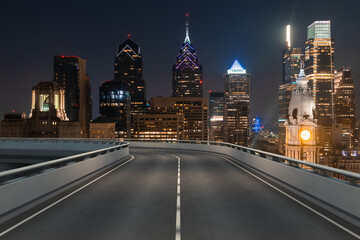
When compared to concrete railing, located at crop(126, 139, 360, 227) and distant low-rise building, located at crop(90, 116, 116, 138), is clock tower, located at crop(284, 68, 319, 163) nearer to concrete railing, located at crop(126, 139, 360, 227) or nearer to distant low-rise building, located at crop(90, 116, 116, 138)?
concrete railing, located at crop(126, 139, 360, 227)

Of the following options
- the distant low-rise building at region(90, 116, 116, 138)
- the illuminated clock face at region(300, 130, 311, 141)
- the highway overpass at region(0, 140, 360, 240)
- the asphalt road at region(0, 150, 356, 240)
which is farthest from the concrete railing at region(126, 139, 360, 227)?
the distant low-rise building at region(90, 116, 116, 138)

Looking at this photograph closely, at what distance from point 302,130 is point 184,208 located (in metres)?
57.3

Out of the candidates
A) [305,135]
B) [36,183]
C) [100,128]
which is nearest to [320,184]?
[36,183]

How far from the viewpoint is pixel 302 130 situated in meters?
61.8

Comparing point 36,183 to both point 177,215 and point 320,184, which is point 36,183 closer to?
point 177,215

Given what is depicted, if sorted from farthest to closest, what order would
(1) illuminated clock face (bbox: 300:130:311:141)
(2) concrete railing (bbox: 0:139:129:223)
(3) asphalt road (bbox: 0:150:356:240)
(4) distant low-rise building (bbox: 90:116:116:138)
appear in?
(4) distant low-rise building (bbox: 90:116:116:138), (1) illuminated clock face (bbox: 300:130:311:141), (2) concrete railing (bbox: 0:139:129:223), (3) asphalt road (bbox: 0:150:356:240)

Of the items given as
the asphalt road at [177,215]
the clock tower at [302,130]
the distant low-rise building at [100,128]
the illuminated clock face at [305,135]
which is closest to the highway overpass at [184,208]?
the asphalt road at [177,215]

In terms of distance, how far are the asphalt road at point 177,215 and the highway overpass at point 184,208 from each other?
0.02 metres

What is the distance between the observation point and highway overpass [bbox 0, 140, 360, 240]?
7492 mm

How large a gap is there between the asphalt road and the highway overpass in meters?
0.02

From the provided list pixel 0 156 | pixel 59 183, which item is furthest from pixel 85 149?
pixel 59 183

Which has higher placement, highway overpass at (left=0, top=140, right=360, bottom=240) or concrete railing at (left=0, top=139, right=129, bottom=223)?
concrete railing at (left=0, top=139, right=129, bottom=223)

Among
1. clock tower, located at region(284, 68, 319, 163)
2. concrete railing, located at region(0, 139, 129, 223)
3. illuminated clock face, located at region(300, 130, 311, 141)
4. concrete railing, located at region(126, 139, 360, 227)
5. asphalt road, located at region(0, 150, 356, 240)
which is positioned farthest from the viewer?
illuminated clock face, located at region(300, 130, 311, 141)

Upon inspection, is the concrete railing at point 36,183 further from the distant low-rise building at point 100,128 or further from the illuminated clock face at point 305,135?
the distant low-rise building at point 100,128
